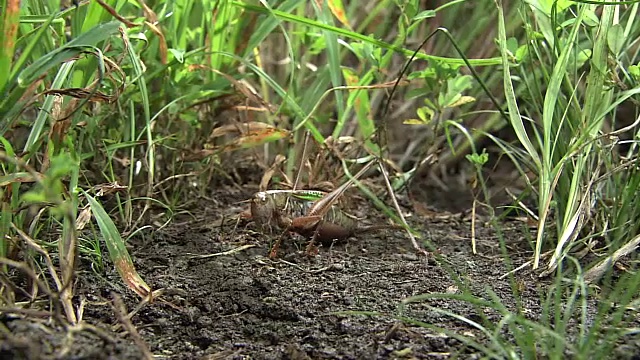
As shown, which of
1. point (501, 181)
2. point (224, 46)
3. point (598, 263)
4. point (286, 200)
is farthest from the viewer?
point (501, 181)

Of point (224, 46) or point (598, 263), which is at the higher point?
point (224, 46)

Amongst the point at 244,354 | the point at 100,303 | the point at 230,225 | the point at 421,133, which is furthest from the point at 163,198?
the point at 421,133

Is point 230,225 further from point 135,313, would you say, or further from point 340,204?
point 135,313

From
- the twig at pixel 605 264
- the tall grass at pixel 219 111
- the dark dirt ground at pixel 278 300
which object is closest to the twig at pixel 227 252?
the dark dirt ground at pixel 278 300

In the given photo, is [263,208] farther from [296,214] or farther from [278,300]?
[278,300]

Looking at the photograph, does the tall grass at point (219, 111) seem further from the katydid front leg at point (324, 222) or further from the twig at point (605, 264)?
the katydid front leg at point (324, 222)

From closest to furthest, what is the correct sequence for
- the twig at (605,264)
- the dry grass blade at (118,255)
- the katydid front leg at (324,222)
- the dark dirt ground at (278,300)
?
the dark dirt ground at (278,300), the dry grass blade at (118,255), the twig at (605,264), the katydid front leg at (324,222)
